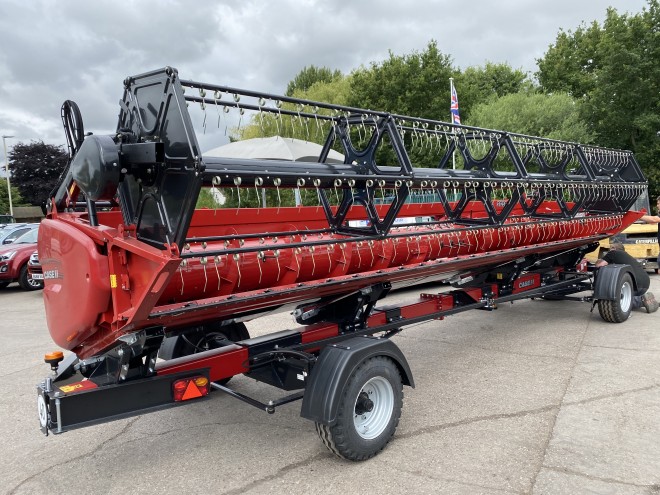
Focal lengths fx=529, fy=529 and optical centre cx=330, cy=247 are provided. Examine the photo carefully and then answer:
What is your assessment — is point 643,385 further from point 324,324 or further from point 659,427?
point 324,324

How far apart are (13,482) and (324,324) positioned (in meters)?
2.58

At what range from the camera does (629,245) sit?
480 inches

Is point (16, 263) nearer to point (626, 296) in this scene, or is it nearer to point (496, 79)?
point (626, 296)

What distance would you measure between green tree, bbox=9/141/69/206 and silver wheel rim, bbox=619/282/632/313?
52162mm

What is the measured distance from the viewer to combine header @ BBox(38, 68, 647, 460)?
122 inches

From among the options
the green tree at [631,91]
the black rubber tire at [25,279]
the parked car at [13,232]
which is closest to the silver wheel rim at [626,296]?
the black rubber tire at [25,279]

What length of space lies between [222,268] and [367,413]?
5.04 feet

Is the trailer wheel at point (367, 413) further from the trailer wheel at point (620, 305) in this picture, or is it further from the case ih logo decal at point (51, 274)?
the trailer wheel at point (620, 305)

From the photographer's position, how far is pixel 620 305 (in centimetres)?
757

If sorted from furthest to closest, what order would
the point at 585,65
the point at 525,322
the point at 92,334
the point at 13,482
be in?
the point at 585,65, the point at 525,322, the point at 13,482, the point at 92,334

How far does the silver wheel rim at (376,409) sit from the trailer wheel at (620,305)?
16.1 ft

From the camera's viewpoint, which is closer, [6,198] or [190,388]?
[190,388]

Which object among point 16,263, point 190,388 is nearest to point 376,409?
point 190,388

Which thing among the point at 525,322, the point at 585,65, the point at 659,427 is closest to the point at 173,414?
the point at 659,427
